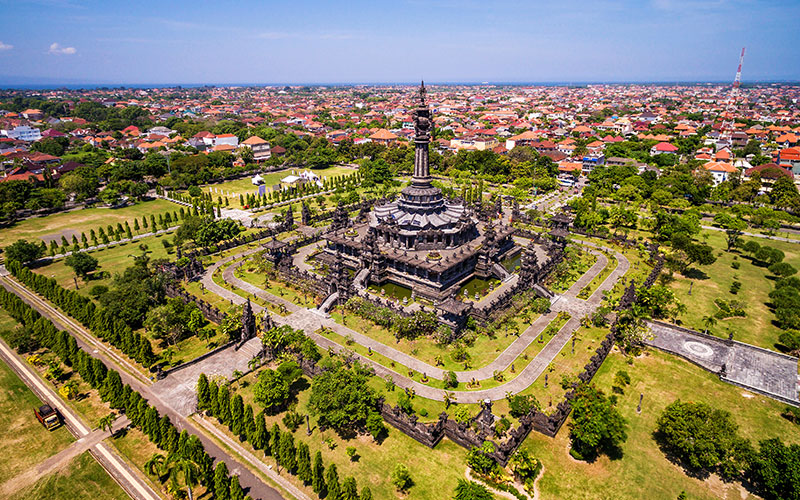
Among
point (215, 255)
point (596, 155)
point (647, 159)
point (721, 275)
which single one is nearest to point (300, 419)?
point (215, 255)

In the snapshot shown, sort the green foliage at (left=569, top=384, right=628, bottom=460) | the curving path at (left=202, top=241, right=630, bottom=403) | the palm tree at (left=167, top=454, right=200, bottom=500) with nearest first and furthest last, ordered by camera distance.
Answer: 1. the palm tree at (left=167, top=454, right=200, bottom=500)
2. the green foliage at (left=569, top=384, right=628, bottom=460)
3. the curving path at (left=202, top=241, right=630, bottom=403)

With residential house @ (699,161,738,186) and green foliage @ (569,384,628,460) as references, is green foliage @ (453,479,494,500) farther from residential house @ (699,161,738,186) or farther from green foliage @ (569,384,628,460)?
residential house @ (699,161,738,186)

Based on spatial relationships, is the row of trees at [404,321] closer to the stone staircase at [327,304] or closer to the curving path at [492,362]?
the curving path at [492,362]

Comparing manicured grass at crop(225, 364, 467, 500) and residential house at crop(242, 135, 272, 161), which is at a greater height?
residential house at crop(242, 135, 272, 161)

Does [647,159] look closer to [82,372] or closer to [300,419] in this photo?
[300,419]

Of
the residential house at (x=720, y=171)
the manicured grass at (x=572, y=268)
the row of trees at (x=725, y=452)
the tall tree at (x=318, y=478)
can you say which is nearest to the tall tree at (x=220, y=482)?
the tall tree at (x=318, y=478)

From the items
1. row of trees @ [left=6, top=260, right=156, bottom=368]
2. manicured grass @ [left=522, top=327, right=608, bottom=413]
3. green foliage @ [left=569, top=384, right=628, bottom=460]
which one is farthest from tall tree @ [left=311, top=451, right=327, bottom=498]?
row of trees @ [left=6, top=260, right=156, bottom=368]
